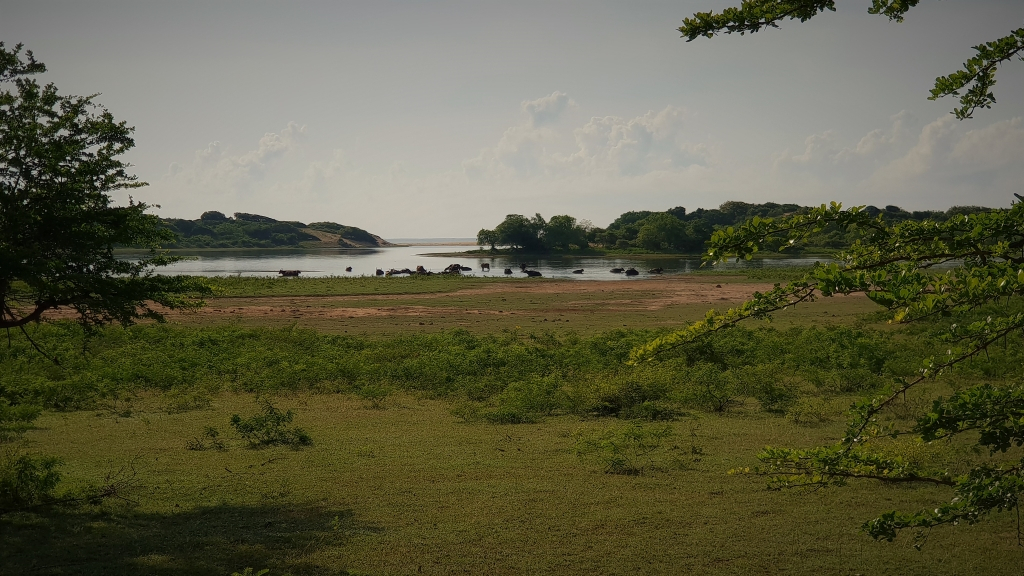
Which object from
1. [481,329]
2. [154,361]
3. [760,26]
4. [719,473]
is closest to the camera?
[760,26]

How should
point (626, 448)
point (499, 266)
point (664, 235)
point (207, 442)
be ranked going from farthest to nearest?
point (664, 235) < point (499, 266) < point (207, 442) < point (626, 448)

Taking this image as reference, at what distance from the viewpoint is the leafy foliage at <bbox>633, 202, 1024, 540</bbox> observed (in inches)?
166

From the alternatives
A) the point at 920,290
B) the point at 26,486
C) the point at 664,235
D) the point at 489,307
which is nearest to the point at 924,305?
the point at 920,290

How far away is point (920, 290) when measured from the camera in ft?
14.1

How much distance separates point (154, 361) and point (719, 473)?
1503cm

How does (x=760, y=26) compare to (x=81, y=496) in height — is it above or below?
above

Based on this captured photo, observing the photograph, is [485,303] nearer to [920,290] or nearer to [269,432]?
[269,432]

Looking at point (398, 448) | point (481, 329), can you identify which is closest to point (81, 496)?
point (398, 448)

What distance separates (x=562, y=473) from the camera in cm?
1062

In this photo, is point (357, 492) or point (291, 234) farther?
point (291, 234)

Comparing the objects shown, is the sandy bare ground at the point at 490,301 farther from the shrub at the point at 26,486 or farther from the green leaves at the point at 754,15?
the green leaves at the point at 754,15

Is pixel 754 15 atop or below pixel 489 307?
atop

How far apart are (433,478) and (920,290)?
7.56 m

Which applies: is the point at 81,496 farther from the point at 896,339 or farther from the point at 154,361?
the point at 896,339
